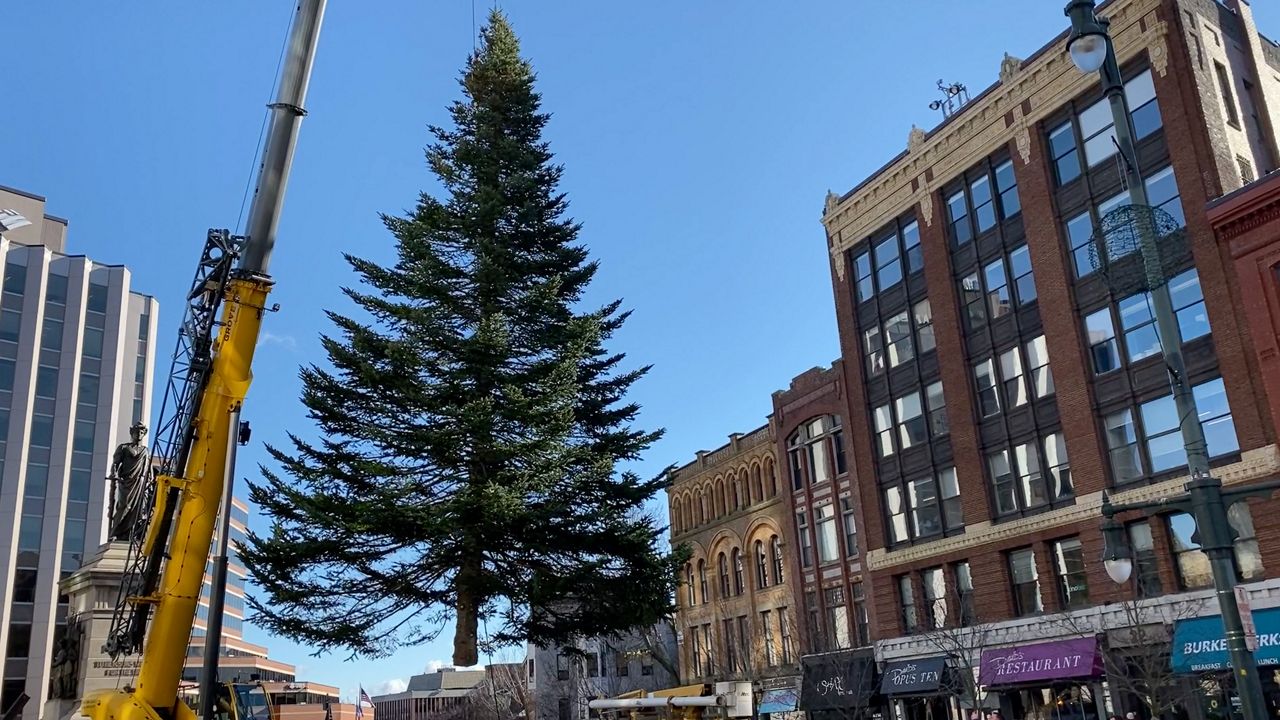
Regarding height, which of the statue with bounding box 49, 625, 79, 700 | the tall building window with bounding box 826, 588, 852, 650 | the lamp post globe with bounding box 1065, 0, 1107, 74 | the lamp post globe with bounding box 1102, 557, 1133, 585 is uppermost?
the lamp post globe with bounding box 1065, 0, 1107, 74

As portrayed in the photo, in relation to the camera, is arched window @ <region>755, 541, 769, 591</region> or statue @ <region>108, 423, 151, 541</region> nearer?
statue @ <region>108, 423, 151, 541</region>

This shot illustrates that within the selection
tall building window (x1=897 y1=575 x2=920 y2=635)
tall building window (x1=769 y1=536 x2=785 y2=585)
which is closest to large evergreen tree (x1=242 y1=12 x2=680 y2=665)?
tall building window (x1=897 y1=575 x2=920 y2=635)

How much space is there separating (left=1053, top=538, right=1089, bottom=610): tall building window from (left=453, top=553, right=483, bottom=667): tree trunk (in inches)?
765

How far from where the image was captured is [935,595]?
123 ft

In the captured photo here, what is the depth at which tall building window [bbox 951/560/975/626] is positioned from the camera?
1409 inches

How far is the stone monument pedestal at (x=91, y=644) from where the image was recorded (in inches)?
858

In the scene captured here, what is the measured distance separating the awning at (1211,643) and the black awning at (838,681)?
1223 cm

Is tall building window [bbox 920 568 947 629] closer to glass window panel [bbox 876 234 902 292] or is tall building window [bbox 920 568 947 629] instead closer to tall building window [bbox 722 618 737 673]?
glass window panel [bbox 876 234 902 292]

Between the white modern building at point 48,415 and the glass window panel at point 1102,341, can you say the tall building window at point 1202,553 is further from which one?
the white modern building at point 48,415

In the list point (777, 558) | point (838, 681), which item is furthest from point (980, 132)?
point (777, 558)

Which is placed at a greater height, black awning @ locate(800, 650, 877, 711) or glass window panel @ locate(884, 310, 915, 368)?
glass window panel @ locate(884, 310, 915, 368)

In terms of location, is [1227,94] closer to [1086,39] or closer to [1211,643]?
[1211,643]

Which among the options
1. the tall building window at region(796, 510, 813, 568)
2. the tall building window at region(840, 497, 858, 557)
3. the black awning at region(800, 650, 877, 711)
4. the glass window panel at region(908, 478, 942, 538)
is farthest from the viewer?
the tall building window at region(796, 510, 813, 568)

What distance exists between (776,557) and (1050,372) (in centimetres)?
1887
